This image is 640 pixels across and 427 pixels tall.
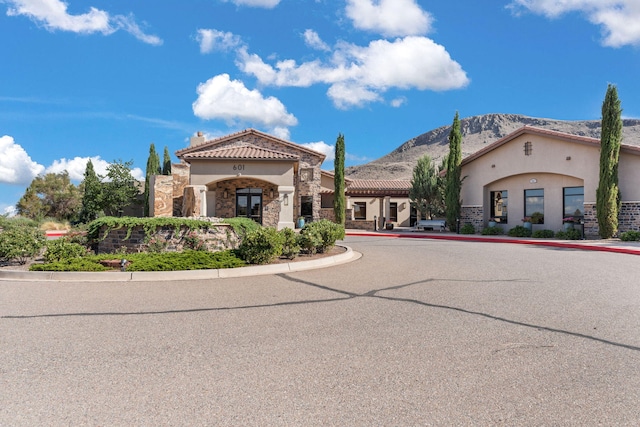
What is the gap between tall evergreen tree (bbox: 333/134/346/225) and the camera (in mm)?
28625

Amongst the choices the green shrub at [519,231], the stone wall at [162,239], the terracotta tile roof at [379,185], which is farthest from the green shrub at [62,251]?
the terracotta tile roof at [379,185]

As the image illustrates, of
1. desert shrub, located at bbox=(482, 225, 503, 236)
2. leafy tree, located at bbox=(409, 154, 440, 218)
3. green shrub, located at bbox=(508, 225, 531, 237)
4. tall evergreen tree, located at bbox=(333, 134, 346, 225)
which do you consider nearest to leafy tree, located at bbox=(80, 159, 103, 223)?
tall evergreen tree, located at bbox=(333, 134, 346, 225)

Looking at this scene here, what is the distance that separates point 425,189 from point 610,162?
1379cm

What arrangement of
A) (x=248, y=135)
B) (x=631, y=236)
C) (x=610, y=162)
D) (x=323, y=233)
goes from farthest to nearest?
(x=248, y=135), (x=610, y=162), (x=631, y=236), (x=323, y=233)

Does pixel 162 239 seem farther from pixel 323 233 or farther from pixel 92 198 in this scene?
pixel 92 198

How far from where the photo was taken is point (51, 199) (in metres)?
35.0

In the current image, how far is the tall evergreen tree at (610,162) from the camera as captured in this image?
1870 cm

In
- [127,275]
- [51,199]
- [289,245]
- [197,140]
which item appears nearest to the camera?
[127,275]

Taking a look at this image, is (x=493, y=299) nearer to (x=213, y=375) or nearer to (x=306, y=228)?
(x=213, y=375)

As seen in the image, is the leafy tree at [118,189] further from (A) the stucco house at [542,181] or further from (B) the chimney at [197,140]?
(A) the stucco house at [542,181]

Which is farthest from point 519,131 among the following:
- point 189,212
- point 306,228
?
point 189,212

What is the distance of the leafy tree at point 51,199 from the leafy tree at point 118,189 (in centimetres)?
497

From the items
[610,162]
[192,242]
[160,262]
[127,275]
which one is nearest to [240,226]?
[192,242]

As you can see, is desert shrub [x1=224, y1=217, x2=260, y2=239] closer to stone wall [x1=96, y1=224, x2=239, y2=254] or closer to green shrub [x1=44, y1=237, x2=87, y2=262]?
stone wall [x1=96, y1=224, x2=239, y2=254]
